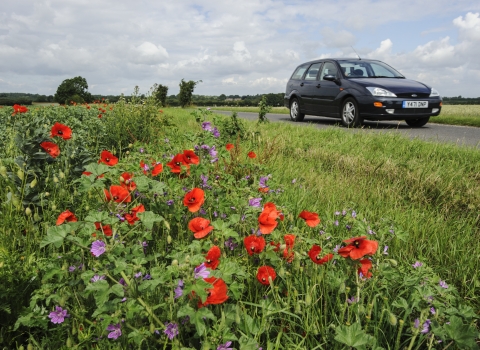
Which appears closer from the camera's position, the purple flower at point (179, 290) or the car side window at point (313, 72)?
the purple flower at point (179, 290)

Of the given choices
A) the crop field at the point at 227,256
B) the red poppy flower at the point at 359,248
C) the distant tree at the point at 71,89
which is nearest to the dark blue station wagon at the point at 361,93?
the crop field at the point at 227,256

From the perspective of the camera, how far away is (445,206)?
3156mm

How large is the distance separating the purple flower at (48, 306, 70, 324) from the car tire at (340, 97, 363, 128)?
7840 millimetres

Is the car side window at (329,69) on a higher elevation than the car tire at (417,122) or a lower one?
higher

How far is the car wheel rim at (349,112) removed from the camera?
890 cm

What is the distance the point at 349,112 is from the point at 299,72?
3115 millimetres

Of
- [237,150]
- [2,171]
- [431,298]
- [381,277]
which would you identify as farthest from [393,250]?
[2,171]

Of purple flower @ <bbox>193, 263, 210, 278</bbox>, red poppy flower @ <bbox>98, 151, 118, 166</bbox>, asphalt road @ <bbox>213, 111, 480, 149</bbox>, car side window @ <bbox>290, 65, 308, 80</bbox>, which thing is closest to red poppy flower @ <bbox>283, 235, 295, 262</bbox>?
purple flower @ <bbox>193, 263, 210, 278</bbox>

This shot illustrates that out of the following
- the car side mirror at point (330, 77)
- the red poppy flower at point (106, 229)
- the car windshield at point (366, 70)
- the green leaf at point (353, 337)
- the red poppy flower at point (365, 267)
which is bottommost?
the green leaf at point (353, 337)

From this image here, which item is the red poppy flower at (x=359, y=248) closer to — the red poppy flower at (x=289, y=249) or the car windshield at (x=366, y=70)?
the red poppy flower at (x=289, y=249)

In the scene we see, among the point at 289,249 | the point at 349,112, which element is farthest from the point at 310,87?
the point at 289,249

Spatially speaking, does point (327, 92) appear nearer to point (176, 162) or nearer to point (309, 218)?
point (176, 162)

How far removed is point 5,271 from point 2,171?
25.7 inches

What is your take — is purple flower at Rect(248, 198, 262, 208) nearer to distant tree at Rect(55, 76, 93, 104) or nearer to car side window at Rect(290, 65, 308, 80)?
car side window at Rect(290, 65, 308, 80)
